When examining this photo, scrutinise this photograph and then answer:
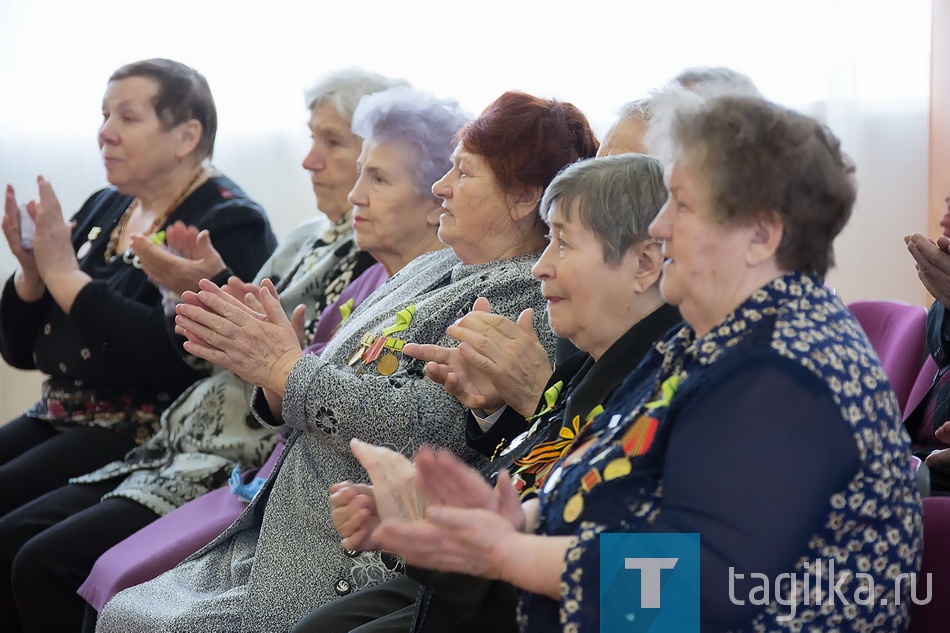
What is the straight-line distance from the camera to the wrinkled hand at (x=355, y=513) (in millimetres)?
1430

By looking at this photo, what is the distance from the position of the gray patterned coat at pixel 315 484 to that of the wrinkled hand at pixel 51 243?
35.2 inches

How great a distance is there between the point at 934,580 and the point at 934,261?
805mm

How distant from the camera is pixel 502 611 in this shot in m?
1.32

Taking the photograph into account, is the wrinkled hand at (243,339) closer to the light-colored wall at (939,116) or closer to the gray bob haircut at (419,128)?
the gray bob haircut at (419,128)

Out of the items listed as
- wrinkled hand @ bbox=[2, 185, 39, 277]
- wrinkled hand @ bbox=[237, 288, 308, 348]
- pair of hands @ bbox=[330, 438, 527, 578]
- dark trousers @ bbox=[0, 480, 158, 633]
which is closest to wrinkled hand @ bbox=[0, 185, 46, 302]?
wrinkled hand @ bbox=[2, 185, 39, 277]

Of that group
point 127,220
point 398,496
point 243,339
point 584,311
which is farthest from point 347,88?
point 398,496

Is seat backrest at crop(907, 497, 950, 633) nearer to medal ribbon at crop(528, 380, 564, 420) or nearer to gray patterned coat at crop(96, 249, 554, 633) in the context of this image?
medal ribbon at crop(528, 380, 564, 420)

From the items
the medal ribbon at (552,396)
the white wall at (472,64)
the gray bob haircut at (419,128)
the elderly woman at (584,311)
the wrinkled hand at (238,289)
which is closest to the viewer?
the elderly woman at (584,311)

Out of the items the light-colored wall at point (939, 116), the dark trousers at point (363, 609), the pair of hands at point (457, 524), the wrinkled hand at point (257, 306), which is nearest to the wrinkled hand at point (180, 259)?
the wrinkled hand at point (257, 306)

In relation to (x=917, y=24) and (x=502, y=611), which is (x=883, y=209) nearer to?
(x=917, y=24)

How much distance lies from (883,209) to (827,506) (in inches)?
94.9

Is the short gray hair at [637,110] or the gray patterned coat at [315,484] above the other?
the short gray hair at [637,110]

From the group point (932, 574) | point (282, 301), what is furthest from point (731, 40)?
point (932, 574)

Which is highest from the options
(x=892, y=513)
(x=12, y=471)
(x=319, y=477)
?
(x=892, y=513)
